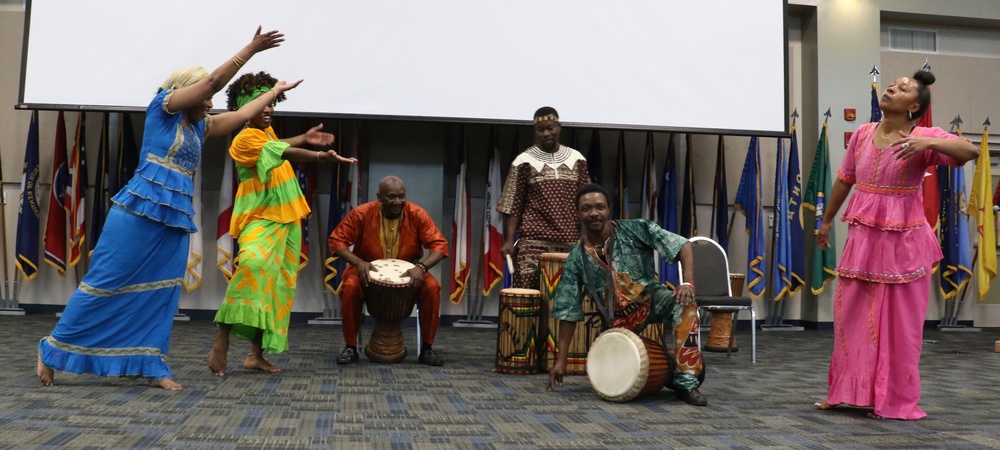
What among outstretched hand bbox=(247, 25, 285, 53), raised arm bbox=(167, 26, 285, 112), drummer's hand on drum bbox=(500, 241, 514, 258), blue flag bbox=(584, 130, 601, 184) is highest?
blue flag bbox=(584, 130, 601, 184)

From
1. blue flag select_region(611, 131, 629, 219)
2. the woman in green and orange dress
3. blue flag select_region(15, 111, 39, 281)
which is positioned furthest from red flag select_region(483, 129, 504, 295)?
blue flag select_region(15, 111, 39, 281)

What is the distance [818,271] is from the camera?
8.73m

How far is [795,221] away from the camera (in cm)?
866

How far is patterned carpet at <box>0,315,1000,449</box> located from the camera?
2.79 metres

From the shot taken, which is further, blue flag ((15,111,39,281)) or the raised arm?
blue flag ((15,111,39,281))

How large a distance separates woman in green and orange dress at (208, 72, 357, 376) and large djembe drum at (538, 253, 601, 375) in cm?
131

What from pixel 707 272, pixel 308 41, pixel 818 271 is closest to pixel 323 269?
pixel 308 41

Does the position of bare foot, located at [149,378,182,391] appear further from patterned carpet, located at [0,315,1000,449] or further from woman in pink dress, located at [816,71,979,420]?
woman in pink dress, located at [816,71,979,420]

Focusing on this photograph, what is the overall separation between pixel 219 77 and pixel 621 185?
5415 mm

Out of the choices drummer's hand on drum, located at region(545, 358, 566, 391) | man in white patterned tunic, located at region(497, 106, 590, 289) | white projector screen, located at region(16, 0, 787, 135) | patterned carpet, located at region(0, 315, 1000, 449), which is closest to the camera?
patterned carpet, located at region(0, 315, 1000, 449)

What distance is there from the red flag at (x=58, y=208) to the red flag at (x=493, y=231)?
393 cm

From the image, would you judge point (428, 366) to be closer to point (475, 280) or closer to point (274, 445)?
point (274, 445)

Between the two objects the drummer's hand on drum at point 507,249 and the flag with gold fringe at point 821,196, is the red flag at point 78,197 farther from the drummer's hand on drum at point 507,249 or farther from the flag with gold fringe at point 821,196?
the flag with gold fringe at point 821,196

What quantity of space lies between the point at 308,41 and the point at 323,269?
2.13 metres
